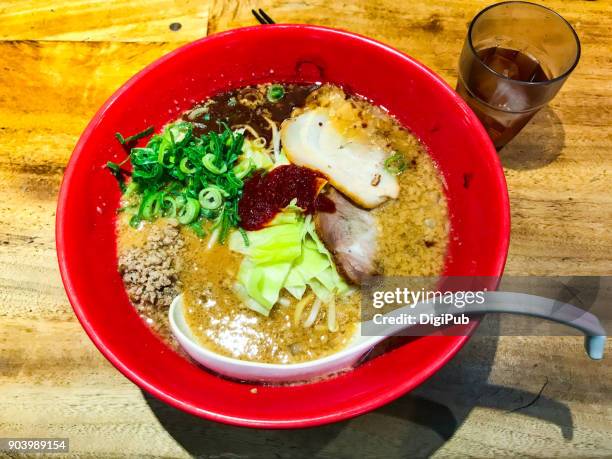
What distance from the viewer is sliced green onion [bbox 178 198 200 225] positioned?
1362mm

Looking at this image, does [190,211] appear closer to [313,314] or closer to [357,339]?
[313,314]

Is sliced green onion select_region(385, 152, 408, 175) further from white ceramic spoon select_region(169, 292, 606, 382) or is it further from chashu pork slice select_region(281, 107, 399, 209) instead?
white ceramic spoon select_region(169, 292, 606, 382)

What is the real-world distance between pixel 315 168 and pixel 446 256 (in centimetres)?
44

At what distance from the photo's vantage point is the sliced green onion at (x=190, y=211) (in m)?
1.36

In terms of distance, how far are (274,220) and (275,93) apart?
0.47 meters

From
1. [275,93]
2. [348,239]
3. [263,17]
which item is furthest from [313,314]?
[263,17]

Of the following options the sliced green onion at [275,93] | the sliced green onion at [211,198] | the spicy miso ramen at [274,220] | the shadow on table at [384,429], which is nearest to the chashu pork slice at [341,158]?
the spicy miso ramen at [274,220]

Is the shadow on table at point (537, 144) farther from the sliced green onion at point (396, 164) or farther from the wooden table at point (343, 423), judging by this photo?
the sliced green onion at point (396, 164)

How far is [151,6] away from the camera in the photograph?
1.75 meters

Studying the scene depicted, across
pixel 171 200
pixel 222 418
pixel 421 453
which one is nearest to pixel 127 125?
pixel 171 200

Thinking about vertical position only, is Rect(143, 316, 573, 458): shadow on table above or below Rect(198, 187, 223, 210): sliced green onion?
below

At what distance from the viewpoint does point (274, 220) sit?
4.33 feet

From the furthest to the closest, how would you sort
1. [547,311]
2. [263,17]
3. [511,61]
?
1. [263,17]
2. [511,61]
3. [547,311]

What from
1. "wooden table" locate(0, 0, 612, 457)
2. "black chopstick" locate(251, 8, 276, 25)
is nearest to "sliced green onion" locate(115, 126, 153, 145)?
"wooden table" locate(0, 0, 612, 457)
